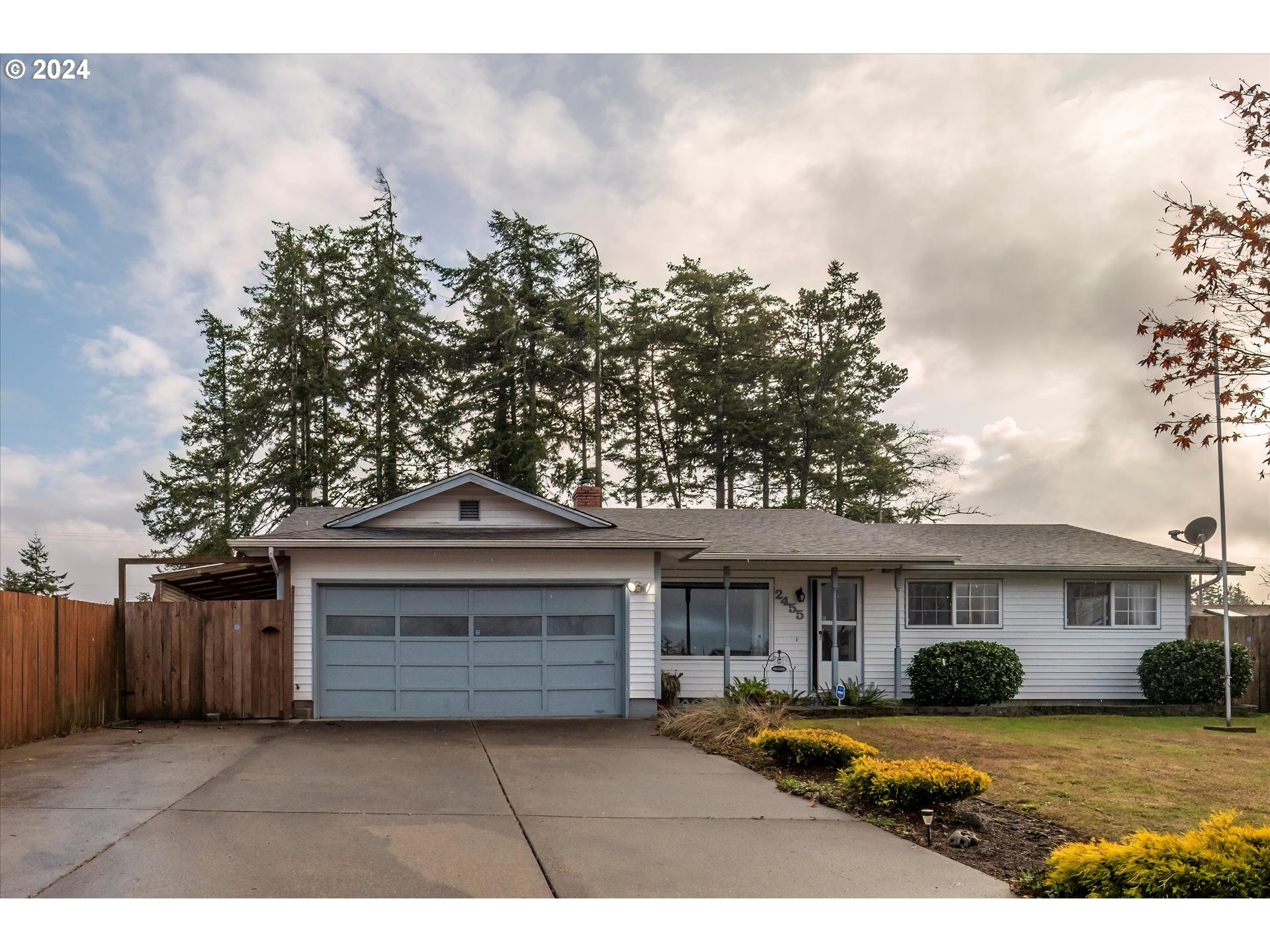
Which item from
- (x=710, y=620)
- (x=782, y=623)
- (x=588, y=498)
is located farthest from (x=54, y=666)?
(x=782, y=623)

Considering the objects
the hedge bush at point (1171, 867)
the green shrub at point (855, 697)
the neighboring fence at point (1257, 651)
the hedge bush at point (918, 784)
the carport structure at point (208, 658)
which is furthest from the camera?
the neighboring fence at point (1257, 651)

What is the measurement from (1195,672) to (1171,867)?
1318cm

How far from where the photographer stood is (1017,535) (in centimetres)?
1944

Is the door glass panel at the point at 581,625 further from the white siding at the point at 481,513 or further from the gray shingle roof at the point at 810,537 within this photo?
the white siding at the point at 481,513

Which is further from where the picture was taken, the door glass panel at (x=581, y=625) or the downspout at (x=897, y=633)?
the downspout at (x=897, y=633)

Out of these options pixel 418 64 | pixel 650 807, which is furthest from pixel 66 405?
pixel 650 807

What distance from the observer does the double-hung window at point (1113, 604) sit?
57.2ft

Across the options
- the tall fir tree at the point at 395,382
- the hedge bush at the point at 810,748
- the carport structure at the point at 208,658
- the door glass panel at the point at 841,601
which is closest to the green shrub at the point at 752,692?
the door glass panel at the point at 841,601

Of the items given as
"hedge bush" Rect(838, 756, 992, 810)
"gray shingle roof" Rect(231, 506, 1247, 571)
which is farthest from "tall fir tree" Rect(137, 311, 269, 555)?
"hedge bush" Rect(838, 756, 992, 810)

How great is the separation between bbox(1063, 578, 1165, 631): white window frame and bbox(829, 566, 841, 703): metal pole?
14.3 ft

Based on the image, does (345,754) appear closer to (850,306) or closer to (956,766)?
(956,766)

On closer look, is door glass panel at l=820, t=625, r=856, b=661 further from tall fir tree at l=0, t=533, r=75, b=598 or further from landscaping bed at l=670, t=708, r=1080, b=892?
tall fir tree at l=0, t=533, r=75, b=598

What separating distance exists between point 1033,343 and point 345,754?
38.4 ft

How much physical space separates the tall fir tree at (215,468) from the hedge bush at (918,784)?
23.2 m
